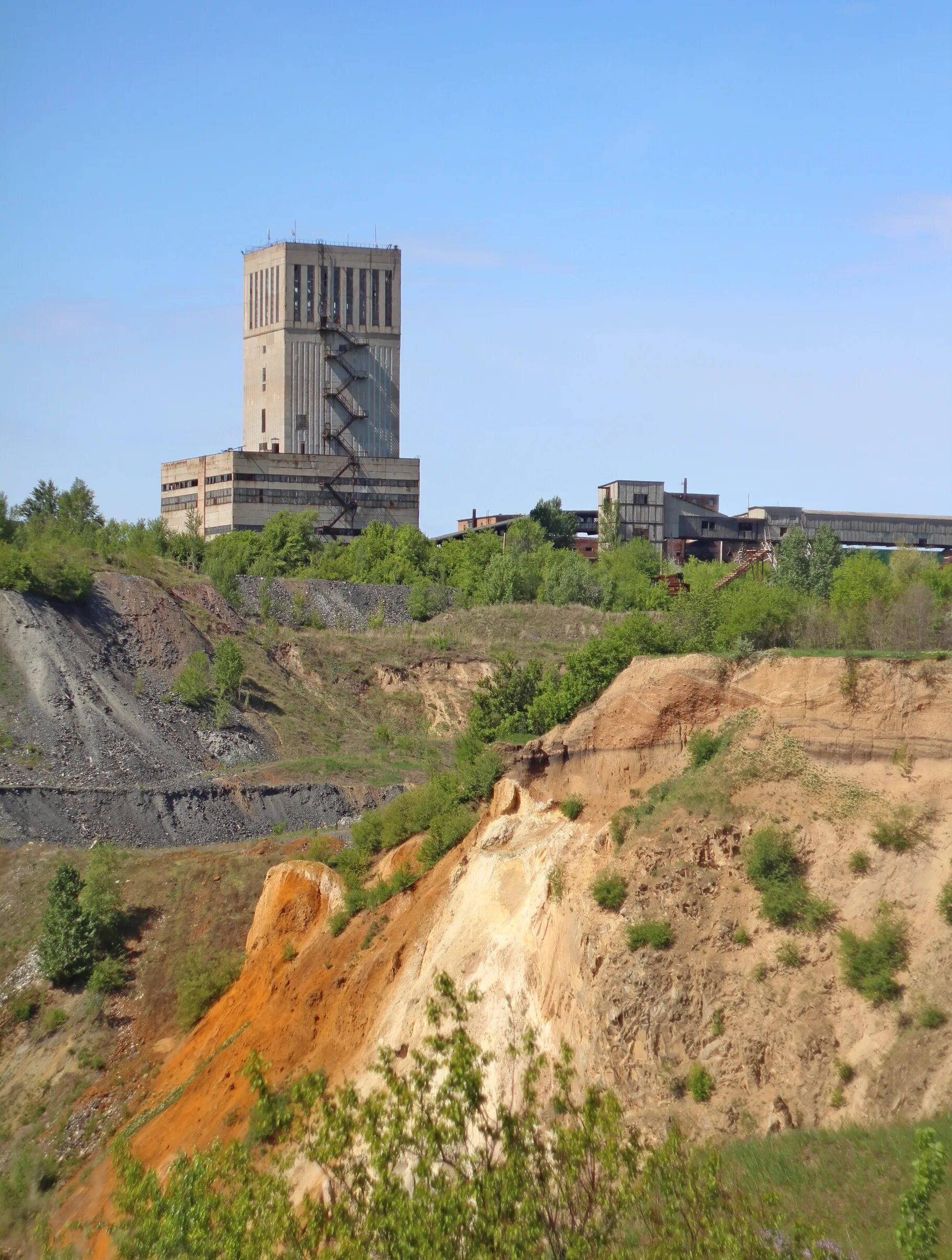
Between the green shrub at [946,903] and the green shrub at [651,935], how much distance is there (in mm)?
4292

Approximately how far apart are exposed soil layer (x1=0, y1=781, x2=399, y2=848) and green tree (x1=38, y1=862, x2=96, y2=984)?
8.05 metres

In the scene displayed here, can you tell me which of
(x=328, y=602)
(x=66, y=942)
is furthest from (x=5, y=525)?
(x=66, y=942)

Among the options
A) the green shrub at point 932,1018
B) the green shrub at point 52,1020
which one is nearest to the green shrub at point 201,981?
the green shrub at point 52,1020

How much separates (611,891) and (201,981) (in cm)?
1596

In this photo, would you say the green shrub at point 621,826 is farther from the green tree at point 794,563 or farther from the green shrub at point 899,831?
the green tree at point 794,563

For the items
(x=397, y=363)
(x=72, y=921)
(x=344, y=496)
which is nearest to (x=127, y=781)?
(x=72, y=921)

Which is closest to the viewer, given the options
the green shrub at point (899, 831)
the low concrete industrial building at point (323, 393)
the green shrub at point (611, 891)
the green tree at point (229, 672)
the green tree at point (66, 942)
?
the green shrub at point (899, 831)

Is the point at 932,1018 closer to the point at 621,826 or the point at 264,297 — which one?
the point at 621,826

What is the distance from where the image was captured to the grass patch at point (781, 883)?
2452cm

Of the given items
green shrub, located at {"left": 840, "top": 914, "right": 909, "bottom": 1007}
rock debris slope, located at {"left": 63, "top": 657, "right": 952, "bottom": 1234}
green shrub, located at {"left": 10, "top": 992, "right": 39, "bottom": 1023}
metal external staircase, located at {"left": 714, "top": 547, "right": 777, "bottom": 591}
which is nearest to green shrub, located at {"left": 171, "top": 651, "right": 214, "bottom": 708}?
green shrub, located at {"left": 10, "top": 992, "right": 39, "bottom": 1023}

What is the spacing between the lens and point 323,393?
119 meters

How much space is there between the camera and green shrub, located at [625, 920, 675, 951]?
2502 centimetres

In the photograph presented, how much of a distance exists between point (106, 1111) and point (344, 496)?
8208cm

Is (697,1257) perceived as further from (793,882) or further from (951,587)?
(951,587)
